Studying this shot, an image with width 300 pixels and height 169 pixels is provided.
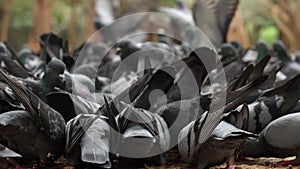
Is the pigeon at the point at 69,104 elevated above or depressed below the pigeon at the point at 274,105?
above

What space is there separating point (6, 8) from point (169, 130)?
4.62 metres

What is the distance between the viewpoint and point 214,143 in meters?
0.86

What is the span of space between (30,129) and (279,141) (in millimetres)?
478

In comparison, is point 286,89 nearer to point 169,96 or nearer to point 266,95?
point 266,95

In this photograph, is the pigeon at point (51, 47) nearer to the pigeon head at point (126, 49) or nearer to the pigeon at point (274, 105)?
the pigeon head at point (126, 49)

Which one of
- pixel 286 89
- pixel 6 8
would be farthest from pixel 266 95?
pixel 6 8

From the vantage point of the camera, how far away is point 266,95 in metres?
1.13

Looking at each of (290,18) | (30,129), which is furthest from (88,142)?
(290,18)

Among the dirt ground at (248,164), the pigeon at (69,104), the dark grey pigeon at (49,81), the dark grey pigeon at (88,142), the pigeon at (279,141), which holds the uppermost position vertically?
the dark grey pigeon at (49,81)

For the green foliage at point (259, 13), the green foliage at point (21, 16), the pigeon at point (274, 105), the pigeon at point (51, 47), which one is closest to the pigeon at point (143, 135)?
the pigeon at point (274, 105)

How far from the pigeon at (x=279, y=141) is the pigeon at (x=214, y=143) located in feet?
0.33

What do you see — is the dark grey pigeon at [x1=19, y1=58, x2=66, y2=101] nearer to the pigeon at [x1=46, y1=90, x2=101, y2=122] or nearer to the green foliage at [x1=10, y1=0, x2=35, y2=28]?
the pigeon at [x1=46, y1=90, x2=101, y2=122]

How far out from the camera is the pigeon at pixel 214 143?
33.5 inches

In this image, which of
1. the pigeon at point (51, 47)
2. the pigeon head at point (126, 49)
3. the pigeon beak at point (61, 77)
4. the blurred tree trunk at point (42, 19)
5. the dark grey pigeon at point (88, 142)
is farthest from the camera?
the blurred tree trunk at point (42, 19)
